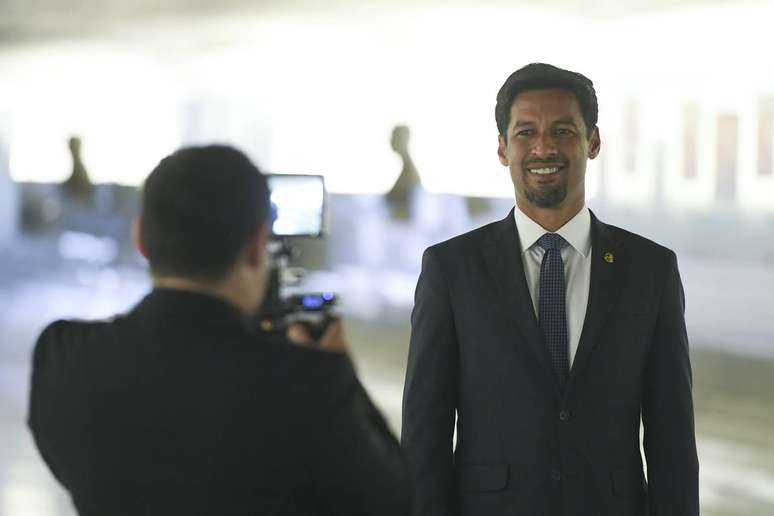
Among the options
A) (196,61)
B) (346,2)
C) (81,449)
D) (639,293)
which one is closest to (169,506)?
(81,449)

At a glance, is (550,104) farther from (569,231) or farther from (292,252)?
(292,252)

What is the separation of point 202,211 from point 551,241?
977 mm

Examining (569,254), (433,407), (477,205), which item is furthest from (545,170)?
(477,205)

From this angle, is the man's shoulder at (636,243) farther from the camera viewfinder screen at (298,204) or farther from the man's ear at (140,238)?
the man's ear at (140,238)

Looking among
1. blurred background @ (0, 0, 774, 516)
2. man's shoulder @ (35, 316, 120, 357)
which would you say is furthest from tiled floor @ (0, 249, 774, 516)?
man's shoulder @ (35, 316, 120, 357)

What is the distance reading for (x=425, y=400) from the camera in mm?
2023

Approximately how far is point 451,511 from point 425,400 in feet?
0.71

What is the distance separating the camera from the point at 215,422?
4.04ft

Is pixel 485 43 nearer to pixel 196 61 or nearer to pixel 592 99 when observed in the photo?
pixel 196 61

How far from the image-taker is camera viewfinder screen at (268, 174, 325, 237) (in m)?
2.57

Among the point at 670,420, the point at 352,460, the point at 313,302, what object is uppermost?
the point at 313,302

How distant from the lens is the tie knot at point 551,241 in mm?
2082

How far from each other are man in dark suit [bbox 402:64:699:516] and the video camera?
275mm

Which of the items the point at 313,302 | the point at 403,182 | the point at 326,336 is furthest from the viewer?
the point at 403,182
